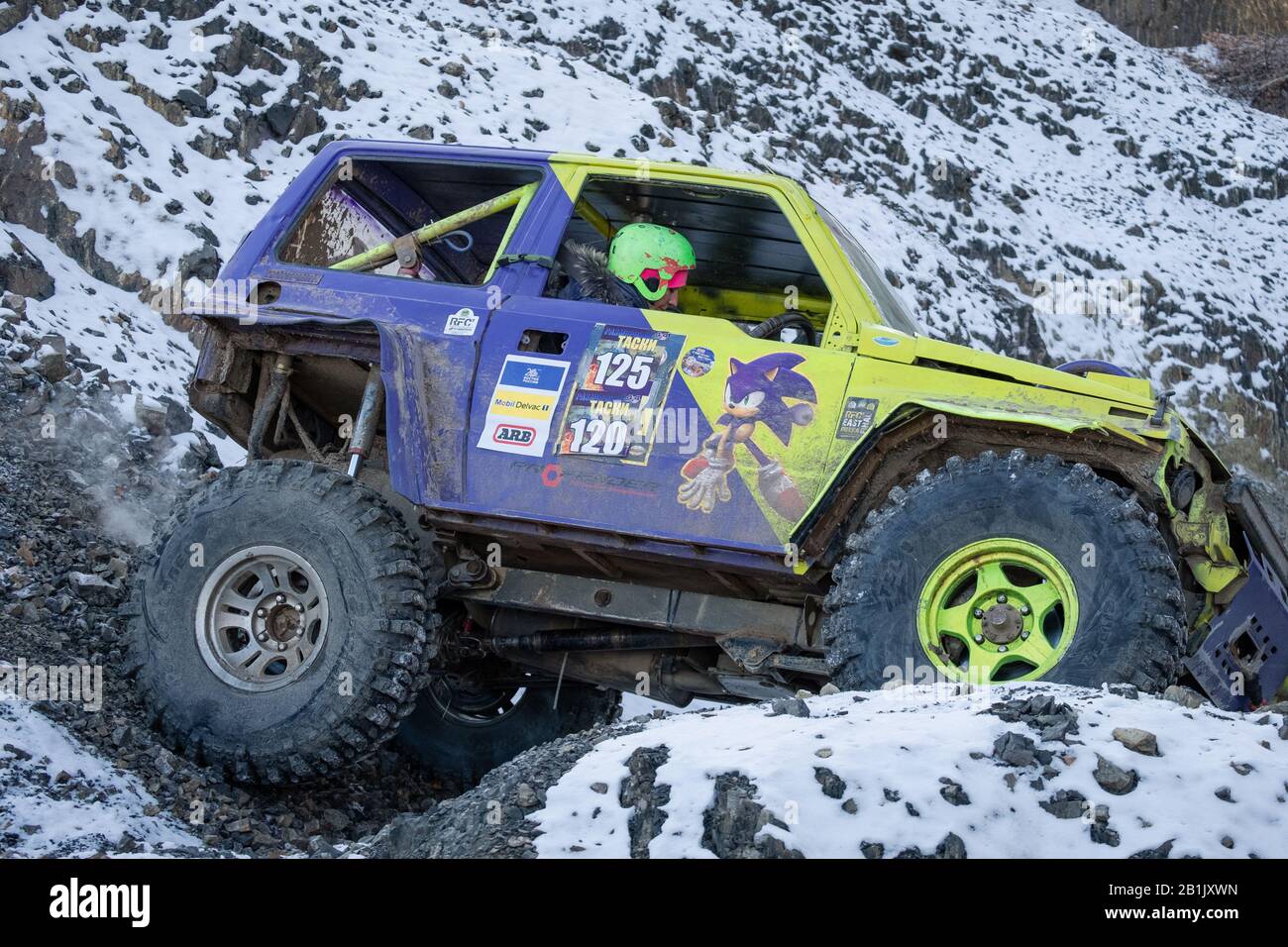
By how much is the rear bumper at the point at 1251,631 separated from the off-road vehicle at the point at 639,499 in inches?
0.6

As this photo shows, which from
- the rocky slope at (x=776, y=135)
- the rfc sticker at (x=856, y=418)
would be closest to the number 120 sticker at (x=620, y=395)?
the rfc sticker at (x=856, y=418)

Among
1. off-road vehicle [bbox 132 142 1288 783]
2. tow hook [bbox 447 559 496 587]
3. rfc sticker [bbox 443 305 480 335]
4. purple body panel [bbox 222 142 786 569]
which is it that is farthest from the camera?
tow hook [bbox 447 559 496 587]

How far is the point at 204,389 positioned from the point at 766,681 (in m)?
2.74

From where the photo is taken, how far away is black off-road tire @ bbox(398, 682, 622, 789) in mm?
7703

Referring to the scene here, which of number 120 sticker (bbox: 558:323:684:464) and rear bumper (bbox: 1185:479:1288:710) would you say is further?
number 120 sticker (bbox: 558:323:684:464)

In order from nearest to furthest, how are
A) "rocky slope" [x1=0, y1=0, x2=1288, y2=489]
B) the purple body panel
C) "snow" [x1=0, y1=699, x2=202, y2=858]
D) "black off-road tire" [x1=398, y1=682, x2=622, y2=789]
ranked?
"snow" [x1=0, y1=699, x2=202, y2=858], the purple body panel, "black off-road tire" [x1=398, y1=682, x2=622, y2=789], "rocky slope" [x1=0, y1=0, x2=1288, y2=489]

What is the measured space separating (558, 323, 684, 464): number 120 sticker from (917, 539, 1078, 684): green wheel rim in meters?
1.26

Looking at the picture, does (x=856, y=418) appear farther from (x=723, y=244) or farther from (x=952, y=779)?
(x=952, y=779)

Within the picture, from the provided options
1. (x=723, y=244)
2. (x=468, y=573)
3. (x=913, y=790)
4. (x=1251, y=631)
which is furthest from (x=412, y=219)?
(x=913, y=790)

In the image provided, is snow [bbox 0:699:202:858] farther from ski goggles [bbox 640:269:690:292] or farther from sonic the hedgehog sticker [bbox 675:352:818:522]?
ski goggles [bbox 640:269:690:292]

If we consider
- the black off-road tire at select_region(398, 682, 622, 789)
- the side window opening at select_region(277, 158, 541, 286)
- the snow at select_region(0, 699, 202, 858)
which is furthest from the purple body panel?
the black off-road tire at select_region(398, 682, 622, 789)

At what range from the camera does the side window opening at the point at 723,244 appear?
6.59 metres
